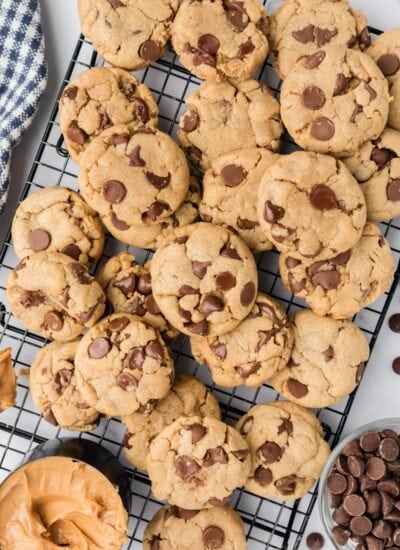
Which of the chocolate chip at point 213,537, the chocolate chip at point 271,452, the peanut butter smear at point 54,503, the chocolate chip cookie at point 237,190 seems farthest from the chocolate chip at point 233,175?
the chocolate chip at point 213,537

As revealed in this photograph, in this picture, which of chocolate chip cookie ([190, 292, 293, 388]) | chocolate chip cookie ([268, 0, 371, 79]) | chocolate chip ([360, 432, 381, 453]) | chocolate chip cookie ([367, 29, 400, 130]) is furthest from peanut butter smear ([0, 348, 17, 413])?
chocolate chip cookie ([367, 29, 400, 130])

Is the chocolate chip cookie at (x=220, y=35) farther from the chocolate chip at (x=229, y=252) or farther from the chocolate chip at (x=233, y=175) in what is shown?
the chocolate chip at (x=229, y=252)

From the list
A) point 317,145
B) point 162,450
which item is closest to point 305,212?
point 317,145

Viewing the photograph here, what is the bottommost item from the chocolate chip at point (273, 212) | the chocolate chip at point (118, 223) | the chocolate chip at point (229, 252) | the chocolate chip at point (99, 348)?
the chocolate chip at point (99, 348)

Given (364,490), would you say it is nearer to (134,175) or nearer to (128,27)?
(134,175)

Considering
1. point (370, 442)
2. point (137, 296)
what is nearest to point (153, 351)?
point (137, 296)

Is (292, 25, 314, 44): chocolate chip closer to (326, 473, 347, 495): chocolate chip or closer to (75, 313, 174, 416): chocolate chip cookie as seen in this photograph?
(75, 313, 174, 416): chocolate chip cookie

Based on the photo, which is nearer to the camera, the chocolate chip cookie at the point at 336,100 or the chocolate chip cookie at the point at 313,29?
Answer: the chocolate chip cookie at the point at 336,100
